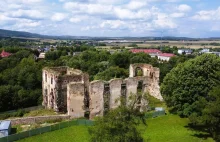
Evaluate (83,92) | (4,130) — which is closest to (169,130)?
(83,92)

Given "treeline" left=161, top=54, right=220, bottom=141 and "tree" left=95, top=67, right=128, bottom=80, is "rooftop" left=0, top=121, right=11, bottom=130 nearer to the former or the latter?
"treeline" left=161, top=54, right=220, bottom=141

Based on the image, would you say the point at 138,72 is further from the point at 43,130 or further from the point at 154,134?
the point at 43,130

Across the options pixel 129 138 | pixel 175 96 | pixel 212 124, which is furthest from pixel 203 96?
pixel 129 138

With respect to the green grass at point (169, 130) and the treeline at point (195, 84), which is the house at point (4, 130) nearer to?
the green grass at point (169, 130)

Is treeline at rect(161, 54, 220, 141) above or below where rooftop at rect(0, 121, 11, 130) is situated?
above

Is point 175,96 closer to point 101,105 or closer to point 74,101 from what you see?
point 101,105

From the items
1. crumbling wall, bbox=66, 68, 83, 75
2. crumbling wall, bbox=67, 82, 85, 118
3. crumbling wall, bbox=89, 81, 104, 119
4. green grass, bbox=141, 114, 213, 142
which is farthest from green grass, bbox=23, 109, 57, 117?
green grass, bbox=141, 114, 213, 142
